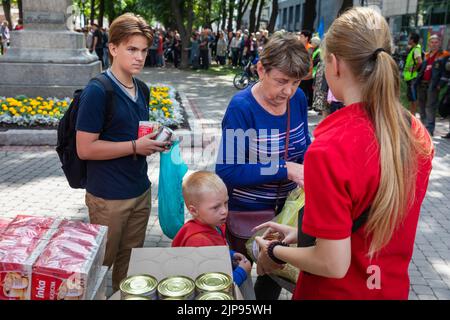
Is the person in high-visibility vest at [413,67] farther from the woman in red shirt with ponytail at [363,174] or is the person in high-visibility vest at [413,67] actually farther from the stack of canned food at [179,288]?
the stack of canned food at [179,288]

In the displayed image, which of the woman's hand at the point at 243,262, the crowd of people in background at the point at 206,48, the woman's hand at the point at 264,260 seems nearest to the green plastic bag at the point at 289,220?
the woman's hand at the point at 243,262

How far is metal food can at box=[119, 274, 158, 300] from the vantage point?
154 cm

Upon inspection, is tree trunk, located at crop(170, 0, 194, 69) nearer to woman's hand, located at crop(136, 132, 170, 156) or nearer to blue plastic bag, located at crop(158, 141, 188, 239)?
blue plastic bag, located at crop(158, 141, 188, 239)

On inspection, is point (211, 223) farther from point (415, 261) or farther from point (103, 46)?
point (103, 46)

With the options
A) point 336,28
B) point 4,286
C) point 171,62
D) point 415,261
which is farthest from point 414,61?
point 171,62

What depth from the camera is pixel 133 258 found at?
182 centimetres

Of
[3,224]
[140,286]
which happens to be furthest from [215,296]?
[3,224]

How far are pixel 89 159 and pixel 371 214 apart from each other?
1824mm

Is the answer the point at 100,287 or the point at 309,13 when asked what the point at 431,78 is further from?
the point at 100,287

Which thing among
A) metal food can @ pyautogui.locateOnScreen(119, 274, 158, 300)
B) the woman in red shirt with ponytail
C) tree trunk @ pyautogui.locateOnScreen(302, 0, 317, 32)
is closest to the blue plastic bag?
metal food can @ pyautogui.locateOnScreen(119, 274, 158, 300)

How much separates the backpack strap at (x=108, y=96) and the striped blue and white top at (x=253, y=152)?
65 centimetres

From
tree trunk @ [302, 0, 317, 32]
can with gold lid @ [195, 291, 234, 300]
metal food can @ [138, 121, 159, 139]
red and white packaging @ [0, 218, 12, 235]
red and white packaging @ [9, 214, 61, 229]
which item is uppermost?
tree trunk @ [302, 0, 317, 32]

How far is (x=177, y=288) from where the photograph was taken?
159 cm

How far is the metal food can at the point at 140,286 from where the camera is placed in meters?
1.54
